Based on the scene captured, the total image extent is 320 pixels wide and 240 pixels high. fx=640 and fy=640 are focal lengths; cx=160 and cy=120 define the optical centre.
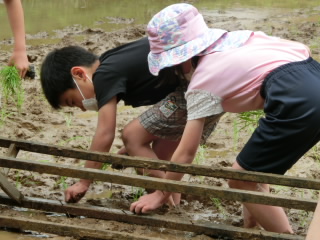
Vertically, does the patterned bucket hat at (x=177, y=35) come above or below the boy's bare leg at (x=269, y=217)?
above

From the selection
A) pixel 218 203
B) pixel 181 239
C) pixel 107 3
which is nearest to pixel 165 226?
pixel 181 239

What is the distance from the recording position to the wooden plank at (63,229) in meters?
2.99

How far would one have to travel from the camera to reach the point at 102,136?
10.6ft

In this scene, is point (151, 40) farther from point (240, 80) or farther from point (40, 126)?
point (40, 126)

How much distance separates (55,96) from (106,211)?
66 cm

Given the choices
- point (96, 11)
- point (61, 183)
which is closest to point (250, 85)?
point (61, 183)

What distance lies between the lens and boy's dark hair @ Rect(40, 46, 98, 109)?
10.9 feet

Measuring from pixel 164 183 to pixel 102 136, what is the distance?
1.68 feet

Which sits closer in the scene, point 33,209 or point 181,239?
point 181,239

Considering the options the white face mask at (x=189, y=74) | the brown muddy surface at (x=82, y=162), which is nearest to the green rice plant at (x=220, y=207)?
the brown muddy surface at (x=82, y=162)

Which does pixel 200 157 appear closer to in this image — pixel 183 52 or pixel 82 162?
pixel 82 162

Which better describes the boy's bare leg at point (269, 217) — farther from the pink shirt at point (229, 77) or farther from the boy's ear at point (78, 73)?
the boy's ear at point (78, 73)

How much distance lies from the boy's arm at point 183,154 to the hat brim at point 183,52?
29 centimetres

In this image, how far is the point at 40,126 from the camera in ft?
15.4
